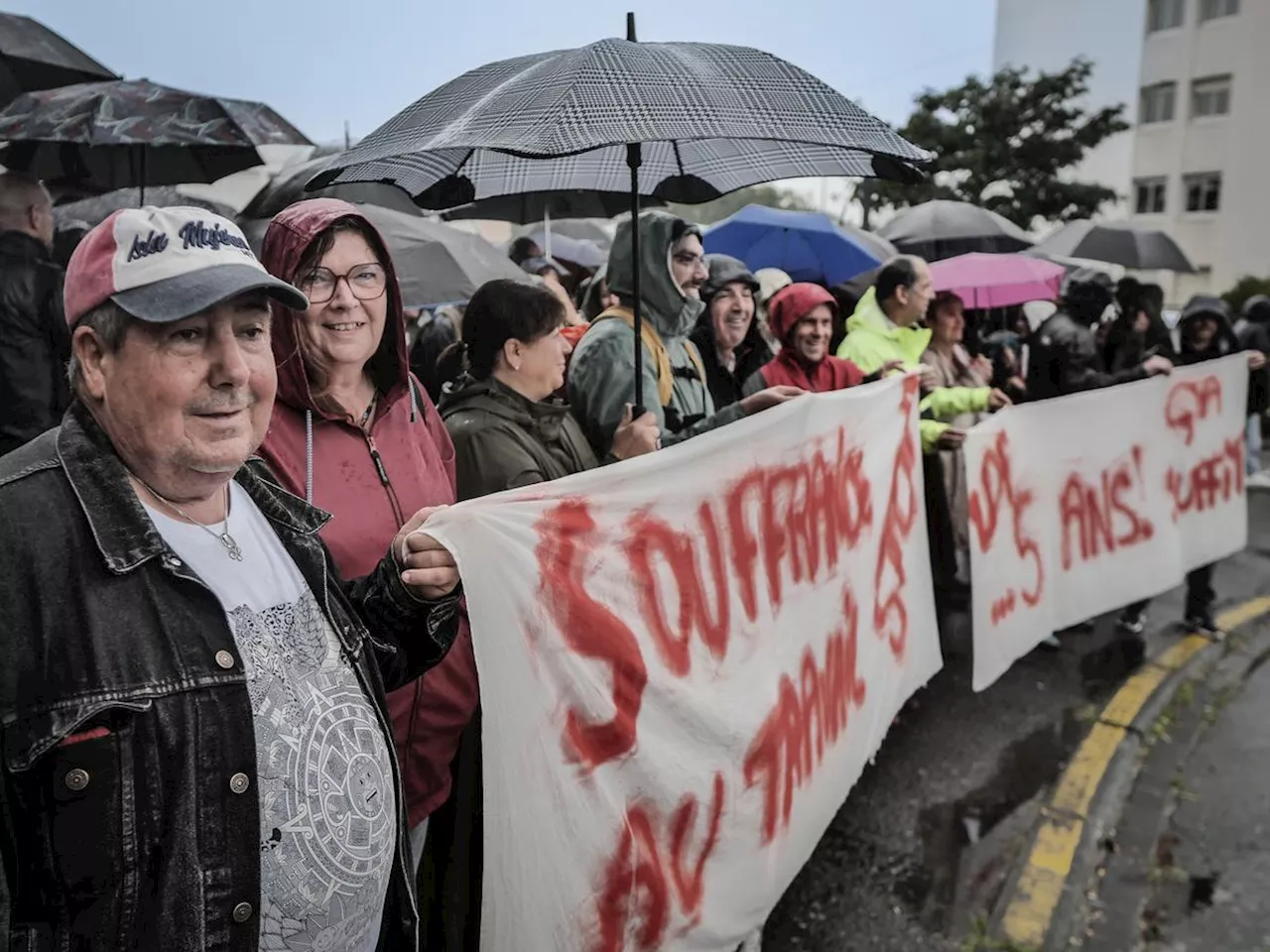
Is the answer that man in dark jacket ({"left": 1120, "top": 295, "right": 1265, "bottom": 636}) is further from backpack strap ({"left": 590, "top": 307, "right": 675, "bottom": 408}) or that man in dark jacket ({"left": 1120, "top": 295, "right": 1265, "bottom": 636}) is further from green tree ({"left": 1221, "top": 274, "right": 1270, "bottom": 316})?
green tree ({"left": 1221, "top": 274, "right": 1270, "bottom": 316})

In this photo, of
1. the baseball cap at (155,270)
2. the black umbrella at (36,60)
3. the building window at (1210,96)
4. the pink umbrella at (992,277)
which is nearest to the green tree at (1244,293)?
the pink umbrella at (992,277)

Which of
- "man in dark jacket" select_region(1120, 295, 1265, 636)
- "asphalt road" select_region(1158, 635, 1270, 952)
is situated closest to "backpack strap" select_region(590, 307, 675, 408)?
"asphalt road" select_region(1158, 635, 1270, 952)

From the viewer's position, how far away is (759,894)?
2.51 meters

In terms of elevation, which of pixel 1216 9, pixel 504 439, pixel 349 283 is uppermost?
pixel 1216 9

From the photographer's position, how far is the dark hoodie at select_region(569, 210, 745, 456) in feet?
9.55

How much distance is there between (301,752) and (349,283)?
3.09 ft

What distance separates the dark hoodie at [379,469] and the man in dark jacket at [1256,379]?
5.39m

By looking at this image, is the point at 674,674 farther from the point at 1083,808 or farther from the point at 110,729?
the point at 1083,808

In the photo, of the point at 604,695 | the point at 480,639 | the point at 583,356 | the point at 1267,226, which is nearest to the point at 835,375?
the point at 583,356

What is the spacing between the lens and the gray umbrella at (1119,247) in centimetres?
1012

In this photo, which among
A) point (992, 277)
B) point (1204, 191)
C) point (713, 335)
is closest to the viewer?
point (713, 335)

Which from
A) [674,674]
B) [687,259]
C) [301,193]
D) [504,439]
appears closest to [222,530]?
[504,439]

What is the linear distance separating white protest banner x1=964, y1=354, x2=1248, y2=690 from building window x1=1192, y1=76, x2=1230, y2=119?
101 feet

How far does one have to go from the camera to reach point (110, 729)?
1140 mm
